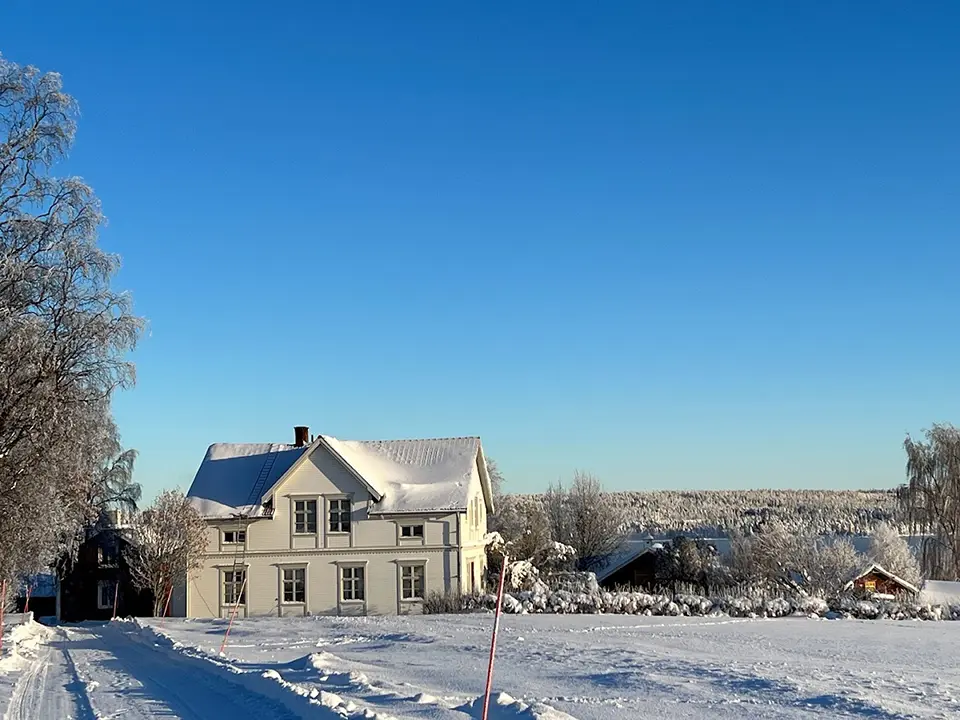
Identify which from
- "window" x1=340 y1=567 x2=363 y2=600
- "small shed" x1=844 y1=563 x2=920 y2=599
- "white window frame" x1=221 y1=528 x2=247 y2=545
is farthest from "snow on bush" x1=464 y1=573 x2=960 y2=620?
"white window frame" x1=221 y1=528 x2=247 y2=545

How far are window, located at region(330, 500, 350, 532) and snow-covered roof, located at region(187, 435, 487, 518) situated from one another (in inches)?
44.4

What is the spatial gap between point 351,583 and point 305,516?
320 centimetres

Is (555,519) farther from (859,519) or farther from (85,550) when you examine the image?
(859,519)

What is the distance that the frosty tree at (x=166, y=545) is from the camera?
127ft

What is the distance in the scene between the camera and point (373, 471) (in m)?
41.4

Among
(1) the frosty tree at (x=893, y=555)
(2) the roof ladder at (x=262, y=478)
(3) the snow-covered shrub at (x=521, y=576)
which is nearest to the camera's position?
(3) the snow-covered shrub at (x=521, y=576)

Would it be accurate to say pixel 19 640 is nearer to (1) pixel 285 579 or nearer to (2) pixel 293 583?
(1) pixel 285 579

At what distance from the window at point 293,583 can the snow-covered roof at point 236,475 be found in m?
2.61

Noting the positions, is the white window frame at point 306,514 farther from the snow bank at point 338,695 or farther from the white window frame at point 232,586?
the snow bank at point 338,695

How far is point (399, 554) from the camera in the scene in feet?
127

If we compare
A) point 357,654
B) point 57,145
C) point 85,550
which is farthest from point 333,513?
point 57,145

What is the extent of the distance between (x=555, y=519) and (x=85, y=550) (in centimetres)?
3080

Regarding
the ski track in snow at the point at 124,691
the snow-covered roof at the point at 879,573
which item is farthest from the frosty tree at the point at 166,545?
the snow-covered roof at the point at 879,573

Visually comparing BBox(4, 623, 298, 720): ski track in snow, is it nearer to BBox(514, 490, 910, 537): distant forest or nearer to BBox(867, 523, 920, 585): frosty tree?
BBox(867, 523, 920, 585): frosty tree
